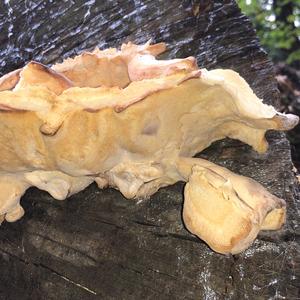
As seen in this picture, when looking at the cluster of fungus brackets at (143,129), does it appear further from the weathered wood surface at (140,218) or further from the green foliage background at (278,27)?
the green foliage background at (278,27)

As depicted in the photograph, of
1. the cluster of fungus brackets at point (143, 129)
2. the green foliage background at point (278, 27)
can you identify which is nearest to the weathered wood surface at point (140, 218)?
the cluster of fungus brackets at point (143, 129)

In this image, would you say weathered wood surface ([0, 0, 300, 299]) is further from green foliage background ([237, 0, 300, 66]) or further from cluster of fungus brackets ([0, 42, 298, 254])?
green foliage background ([237, 0, 300, 66])

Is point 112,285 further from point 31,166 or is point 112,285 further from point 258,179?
point 258,179

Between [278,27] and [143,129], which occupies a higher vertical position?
[143,129]

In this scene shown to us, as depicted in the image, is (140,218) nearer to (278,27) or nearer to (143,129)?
(143,129)

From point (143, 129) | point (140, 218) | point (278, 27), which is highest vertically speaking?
point (143, 129)

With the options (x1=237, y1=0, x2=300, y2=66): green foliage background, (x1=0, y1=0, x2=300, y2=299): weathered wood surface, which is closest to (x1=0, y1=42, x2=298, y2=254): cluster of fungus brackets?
(x1=0, y1=0, x2=300, y2=299): weathered wood surface

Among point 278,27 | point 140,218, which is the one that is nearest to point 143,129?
point 140,218

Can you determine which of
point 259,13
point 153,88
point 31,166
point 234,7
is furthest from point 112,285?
point 259,13
